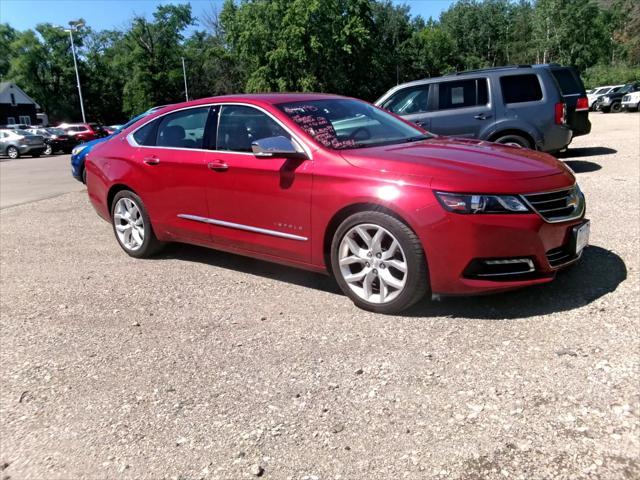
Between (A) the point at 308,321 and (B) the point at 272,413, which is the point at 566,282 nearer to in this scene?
(A) the point at 308,321

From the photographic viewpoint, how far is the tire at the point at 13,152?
97.1 feet

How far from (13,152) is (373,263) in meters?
30.9

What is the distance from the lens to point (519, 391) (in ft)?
9.67

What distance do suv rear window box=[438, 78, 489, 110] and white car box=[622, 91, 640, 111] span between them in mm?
30978

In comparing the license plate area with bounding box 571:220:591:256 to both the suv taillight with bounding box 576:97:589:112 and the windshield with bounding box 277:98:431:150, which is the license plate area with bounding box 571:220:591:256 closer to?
the windshield with bounding box 277:98:431:150

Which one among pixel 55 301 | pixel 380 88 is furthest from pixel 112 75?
pixel 55 301

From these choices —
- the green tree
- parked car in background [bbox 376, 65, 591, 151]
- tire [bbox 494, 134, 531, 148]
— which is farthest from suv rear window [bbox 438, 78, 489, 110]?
the green tree

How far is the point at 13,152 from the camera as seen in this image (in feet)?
97.5

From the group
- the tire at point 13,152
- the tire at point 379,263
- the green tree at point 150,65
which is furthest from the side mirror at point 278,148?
the green tree at point 150,65

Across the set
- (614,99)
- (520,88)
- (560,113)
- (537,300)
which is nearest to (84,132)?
(520,88)

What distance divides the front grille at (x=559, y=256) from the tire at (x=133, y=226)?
3.72 m

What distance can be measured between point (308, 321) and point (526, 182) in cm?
177

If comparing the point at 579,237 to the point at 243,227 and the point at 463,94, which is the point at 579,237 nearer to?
the point at 243,227

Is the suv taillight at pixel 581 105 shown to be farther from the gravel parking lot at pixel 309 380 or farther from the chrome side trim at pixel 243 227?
the chrome side trim at pixel 243 227
